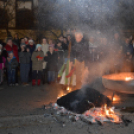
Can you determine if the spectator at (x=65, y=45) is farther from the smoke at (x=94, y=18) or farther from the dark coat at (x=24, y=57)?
the dark coat at (x=24, y=57)

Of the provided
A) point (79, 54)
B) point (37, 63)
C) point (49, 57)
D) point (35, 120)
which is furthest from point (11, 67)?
point (35, 120)

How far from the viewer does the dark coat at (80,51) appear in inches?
233

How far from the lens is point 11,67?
7254 mm

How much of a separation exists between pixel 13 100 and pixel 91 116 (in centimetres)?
229

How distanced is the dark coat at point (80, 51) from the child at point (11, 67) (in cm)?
232

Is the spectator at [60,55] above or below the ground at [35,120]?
above

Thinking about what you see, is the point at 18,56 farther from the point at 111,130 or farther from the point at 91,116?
the point at 111,130

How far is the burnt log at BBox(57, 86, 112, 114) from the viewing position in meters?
4.25

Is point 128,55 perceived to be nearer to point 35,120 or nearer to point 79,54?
point 79,54

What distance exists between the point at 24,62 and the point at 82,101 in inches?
145

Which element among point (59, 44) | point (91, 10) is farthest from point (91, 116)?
point (91, 10)

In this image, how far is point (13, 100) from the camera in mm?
5359

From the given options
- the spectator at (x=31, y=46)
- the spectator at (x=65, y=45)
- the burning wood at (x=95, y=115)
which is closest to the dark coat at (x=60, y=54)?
the spectator at (x=65, y=45)

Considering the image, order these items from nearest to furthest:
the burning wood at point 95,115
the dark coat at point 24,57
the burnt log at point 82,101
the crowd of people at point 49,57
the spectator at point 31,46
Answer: the burning wood at point 95,115, the burnt log at point 82,101, the crowd of people at point 49,57, the dark coat at point 24,57, the spectator at point 31,46
